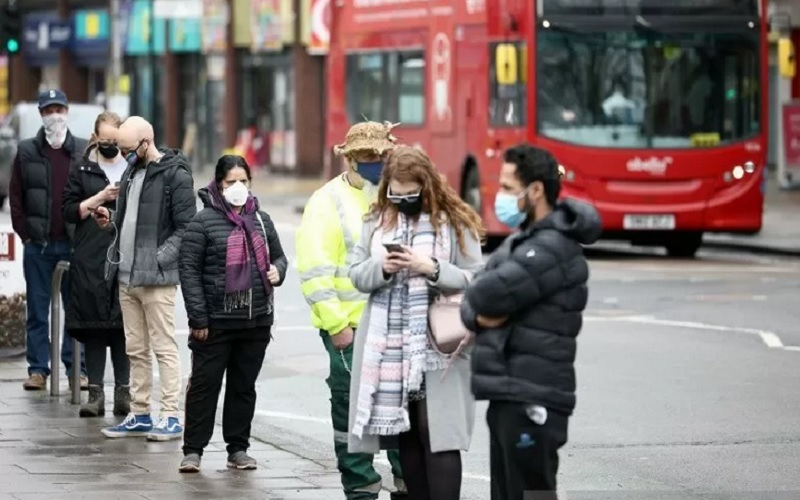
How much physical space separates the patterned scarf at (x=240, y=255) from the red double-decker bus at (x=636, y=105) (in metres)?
14.7

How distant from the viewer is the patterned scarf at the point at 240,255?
10.2 meters

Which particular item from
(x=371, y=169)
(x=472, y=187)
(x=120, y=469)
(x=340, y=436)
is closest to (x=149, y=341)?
(x=120, y=469)

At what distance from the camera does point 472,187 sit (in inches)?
1043

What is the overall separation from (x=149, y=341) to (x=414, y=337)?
3.88 metres

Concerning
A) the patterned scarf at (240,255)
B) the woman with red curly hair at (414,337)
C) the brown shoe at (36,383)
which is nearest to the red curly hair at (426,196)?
the woman with red curly hair at (414,337)

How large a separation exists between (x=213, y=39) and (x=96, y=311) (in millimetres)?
45573

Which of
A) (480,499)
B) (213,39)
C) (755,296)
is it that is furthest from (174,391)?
(213,39)

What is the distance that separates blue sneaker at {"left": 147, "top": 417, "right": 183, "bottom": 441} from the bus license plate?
1382cm

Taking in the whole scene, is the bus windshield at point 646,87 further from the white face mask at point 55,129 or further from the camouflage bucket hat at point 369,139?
the camouflage bucket hat at point 369,139

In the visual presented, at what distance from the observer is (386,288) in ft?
26.3

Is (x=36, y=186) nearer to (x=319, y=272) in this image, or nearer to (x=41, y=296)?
(x=41, y=296)

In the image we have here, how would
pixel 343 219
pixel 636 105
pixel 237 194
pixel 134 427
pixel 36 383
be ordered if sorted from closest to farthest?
pixel 343 219, pixel 237 194, pixel 134 427, pixel 36 383, pixel 636 105

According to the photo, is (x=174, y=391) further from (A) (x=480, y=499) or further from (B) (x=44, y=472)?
(A) (x=480, y=499)

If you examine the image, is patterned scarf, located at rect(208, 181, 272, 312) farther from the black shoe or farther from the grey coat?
the black shoe
